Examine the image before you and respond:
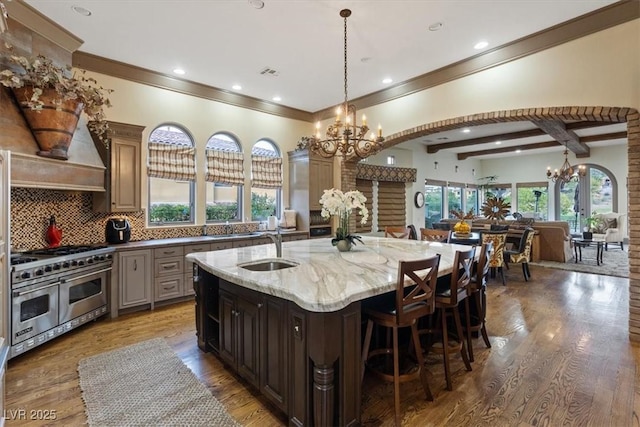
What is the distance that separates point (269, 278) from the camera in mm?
2096

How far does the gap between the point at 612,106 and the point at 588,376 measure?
9.23 ft

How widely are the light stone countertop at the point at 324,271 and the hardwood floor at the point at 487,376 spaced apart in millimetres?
929

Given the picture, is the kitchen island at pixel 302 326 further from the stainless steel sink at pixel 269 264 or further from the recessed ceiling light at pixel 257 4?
the recessed ceiling light at pixel 257 4

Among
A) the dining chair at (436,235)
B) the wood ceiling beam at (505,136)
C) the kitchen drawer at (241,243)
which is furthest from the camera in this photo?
the wood ceiling beam at (505,136)

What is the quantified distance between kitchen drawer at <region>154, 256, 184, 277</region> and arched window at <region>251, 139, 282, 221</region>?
5.93 feet

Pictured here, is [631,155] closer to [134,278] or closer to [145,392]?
[145,392]

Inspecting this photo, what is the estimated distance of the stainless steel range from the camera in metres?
2.84

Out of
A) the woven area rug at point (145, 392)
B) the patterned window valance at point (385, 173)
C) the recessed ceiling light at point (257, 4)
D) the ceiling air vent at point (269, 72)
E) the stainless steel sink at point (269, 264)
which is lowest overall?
the woven area rug at point (145, 392)

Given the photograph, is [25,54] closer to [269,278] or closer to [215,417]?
[269,278]

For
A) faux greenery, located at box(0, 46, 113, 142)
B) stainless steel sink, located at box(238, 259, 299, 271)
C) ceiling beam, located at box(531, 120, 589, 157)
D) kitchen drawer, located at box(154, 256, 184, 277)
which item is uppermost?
ceiling beam, located at box(531, 120, 589, 157)

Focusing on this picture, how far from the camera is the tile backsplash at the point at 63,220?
3545 mm

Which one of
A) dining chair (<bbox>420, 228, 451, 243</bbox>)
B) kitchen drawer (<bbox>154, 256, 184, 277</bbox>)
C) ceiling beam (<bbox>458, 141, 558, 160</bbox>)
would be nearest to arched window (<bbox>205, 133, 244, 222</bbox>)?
kitchen drawer (<bbox>154, 256, 184, 277</bbox>)

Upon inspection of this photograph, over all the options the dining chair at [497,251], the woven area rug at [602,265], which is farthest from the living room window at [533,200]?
the dining chair at [497,251]

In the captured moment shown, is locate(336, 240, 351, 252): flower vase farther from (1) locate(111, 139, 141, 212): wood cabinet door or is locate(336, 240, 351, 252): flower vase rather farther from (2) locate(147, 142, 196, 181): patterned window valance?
(2) locate(147, 142, 196, 181): patterned window valance
